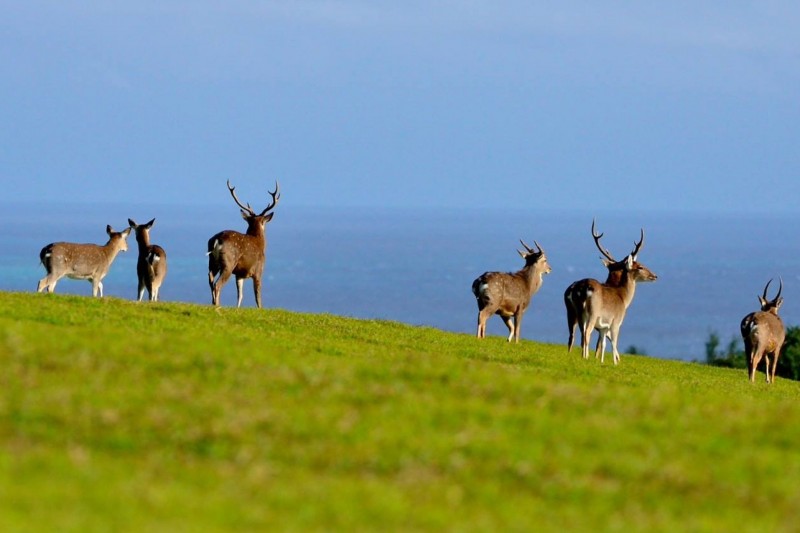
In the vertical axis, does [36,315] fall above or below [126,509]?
above

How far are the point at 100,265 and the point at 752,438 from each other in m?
20.0

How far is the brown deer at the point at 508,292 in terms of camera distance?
30.5 m

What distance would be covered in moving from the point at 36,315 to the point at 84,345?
5584mm

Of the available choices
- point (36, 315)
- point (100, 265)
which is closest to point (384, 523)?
point (36, 315)

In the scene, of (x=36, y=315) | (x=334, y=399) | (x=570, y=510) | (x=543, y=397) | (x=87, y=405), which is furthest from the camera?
(x=36, y=315)

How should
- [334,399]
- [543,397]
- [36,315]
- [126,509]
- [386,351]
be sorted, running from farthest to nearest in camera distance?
1. [386,351]
2. [36,315]
3. [543,397]
4. [334,399]
5. [126,509]

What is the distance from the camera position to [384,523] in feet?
32.6

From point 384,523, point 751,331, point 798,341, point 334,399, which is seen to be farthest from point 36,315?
point 798,341

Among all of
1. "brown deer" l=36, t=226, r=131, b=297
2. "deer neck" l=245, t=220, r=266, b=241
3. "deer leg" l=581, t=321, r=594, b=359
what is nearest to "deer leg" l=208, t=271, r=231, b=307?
"brown deer" l=36, t=226, r=131, b=297

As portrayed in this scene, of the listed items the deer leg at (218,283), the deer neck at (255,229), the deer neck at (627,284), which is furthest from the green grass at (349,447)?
the deer neck at (255,229)

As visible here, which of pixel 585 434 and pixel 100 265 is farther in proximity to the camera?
pixel 100 265

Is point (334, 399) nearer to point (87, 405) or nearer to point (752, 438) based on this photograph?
point (87, 405)

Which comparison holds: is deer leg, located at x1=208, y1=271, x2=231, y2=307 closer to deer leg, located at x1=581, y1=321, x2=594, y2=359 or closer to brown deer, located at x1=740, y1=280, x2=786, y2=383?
deer leg, located at x1=581, y1=321, x2=594, y2=359

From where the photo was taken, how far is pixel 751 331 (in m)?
31.7
